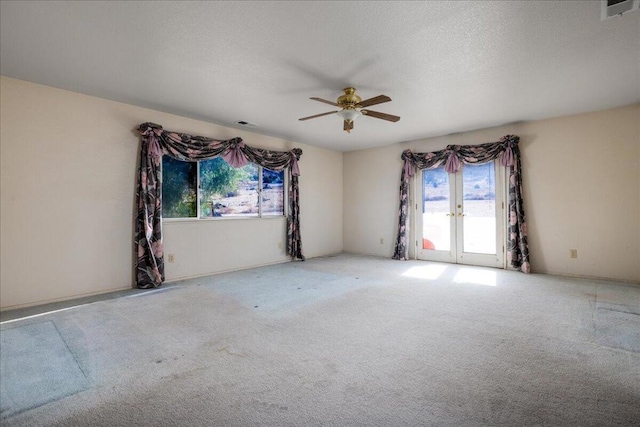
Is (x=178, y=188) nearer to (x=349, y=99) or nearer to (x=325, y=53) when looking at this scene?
(x=349, y=99)

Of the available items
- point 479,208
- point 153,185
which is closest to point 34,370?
point 153,185

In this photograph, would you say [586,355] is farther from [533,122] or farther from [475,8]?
[533,122]

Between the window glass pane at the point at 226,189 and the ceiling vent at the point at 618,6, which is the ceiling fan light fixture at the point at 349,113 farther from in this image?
the window glass pane at the point at 226,189

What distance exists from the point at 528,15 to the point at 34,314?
16.7 feet

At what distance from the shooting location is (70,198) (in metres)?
3.51

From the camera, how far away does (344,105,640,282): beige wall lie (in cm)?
407

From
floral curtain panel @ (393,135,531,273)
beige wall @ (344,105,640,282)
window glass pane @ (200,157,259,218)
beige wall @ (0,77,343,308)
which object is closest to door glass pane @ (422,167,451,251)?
floral curtain panel @ (393,135,531,273)

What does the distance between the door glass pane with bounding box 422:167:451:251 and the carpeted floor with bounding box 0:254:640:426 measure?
2.12 meters

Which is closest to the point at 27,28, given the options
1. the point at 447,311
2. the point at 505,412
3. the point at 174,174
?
the point at 174,174

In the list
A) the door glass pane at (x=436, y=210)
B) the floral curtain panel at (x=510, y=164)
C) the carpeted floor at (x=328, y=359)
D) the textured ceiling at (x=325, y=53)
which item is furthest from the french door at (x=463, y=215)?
the carpeted floor at (x=328, y=359)

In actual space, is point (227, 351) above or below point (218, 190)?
below

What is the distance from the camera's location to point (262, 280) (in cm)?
436

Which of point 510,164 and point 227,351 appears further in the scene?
point 510,164

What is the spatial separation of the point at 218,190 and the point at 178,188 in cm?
64
